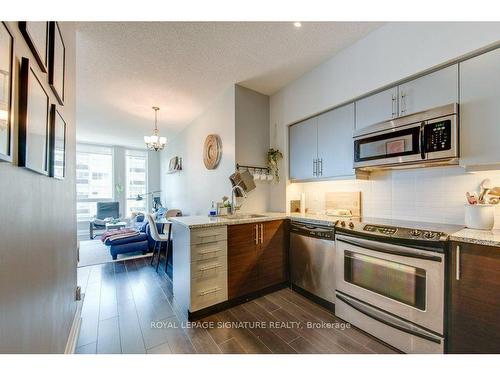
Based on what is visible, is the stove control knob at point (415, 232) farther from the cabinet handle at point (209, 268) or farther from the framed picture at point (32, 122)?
the framed picture at point (32, 122)

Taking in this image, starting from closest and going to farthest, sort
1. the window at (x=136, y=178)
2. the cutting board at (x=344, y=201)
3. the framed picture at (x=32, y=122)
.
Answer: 1. the framed picture at (x=32, y=122)
2. the cutting board at (x=344, y=201)
3. the window at (x=136, y=178)

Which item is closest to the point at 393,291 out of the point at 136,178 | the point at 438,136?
the point at 438,136

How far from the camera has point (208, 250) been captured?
6.54 feet

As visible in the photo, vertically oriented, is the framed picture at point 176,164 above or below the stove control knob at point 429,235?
above

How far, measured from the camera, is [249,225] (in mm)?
2240

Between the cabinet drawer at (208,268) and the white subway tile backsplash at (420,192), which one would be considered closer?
the white subway tile backsplash at (420,192)

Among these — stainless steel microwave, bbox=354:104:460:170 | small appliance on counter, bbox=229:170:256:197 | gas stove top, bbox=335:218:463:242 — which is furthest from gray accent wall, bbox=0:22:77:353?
stainless steel microwave, bbox=354:104:460:170

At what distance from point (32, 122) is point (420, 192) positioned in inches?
106

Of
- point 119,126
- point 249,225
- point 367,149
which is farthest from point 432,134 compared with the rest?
point 119,126

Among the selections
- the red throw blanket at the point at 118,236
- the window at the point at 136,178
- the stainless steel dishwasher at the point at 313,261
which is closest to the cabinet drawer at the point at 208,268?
the stainless steel dishwasher at the point at 313,261

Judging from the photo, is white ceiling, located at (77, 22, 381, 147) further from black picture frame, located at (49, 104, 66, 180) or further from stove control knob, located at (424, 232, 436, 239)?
stove control knob, located at (424, 232, 436, 239)

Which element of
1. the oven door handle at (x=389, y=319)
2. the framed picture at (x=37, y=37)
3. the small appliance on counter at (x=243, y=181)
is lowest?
the oven door handle at (x=389, y=319)

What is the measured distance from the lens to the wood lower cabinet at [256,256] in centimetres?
214

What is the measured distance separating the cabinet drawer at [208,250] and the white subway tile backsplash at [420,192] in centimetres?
159
